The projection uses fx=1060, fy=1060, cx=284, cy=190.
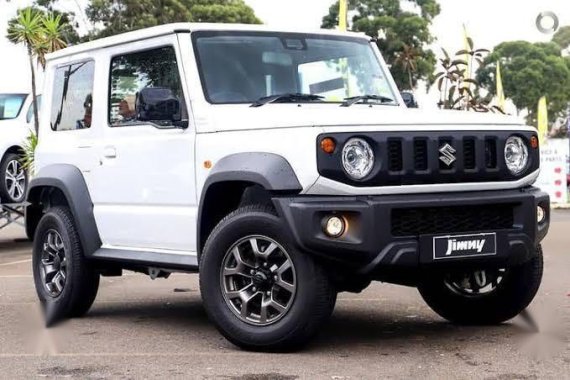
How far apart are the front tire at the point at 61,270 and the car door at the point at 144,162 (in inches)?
→ 12.8

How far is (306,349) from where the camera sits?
623 centimetres

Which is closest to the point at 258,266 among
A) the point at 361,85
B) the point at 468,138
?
the point at 468,138

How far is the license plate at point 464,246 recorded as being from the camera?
5.91 m

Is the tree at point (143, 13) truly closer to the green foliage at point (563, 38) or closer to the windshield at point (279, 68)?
the windshield at point (279, 68)

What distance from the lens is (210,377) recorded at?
5516 mm

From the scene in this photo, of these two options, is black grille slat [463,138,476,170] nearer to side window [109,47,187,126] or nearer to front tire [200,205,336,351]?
front tire [200,205,336,351]

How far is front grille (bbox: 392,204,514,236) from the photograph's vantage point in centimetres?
586

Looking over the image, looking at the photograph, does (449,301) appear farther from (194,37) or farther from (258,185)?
(194,37)

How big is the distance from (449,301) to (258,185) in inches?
77.9

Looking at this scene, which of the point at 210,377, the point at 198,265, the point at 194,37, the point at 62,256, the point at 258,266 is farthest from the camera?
the point at 62,256

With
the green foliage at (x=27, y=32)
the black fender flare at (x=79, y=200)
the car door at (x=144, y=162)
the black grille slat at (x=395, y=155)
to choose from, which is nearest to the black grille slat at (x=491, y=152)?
the black grille slat at (x=395, y=155)

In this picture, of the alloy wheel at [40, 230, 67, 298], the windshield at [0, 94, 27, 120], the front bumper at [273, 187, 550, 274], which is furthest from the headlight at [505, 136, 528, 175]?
the windshield at [0, 94, 27, 120]

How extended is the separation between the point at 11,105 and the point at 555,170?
19265mm

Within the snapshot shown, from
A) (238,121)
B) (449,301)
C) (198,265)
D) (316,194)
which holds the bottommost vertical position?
(449,301)
